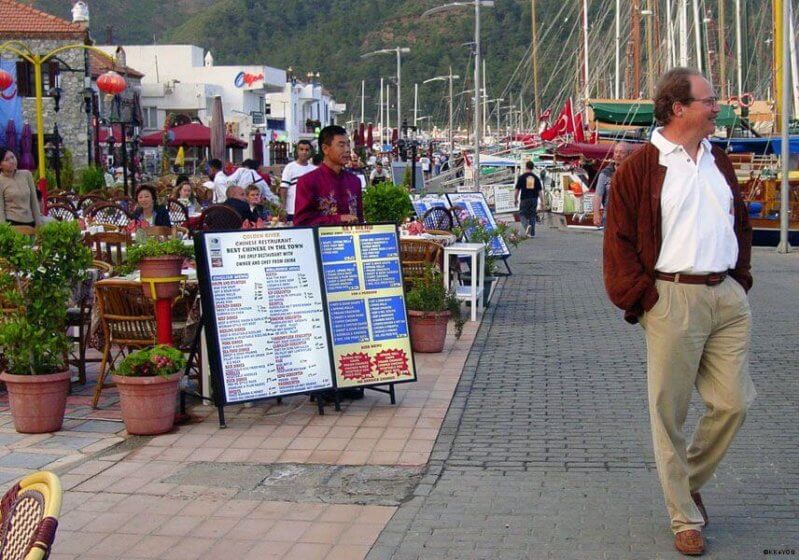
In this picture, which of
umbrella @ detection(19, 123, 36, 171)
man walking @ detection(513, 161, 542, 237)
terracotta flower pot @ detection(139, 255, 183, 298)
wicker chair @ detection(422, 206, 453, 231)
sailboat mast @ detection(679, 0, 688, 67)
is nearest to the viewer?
terracotta flower pot @ detection(139, 255, 183, 298)

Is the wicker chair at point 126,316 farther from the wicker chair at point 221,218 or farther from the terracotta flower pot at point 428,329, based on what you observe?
the wicker chair at point 221,218

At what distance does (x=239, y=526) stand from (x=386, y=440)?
180 centimetres

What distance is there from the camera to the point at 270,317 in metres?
7.51

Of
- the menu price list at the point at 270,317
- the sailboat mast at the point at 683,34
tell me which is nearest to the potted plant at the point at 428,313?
the menu price list at the point at 270,317

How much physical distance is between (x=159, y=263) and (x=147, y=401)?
2.92 ft

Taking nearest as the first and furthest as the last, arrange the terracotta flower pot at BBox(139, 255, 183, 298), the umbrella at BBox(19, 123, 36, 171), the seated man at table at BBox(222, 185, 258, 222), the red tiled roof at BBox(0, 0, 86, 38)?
the terracotta flower pot at BBox(139, 255, 183, 298), the seated man at table at BBox(222, 185, 258, 222), the umbrella at BBox(19, 123, 36, 171), the red tiled roof at BBox(0, 0, 86, 38)

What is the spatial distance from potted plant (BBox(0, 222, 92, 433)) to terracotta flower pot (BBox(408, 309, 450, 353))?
352 cm

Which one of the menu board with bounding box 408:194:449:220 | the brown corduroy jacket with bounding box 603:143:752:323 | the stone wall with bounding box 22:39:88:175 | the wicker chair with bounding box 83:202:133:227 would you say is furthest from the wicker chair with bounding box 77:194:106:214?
the stone wall with bounding box 22:39:88:175

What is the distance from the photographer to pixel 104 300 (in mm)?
7801

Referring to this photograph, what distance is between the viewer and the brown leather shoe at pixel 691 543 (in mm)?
4855

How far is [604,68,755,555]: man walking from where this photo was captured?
16.0 feet

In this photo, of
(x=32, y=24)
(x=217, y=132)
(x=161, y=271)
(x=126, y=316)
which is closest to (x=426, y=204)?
(x=126, y=316)

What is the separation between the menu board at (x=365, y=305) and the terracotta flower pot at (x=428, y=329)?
1.91 m

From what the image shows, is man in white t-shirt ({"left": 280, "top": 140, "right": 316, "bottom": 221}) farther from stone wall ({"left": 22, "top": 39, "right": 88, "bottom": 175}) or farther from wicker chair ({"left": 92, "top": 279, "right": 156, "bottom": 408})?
stone wall ({"left": 22, "top": 39, "right": 88, "bottom": 175})
